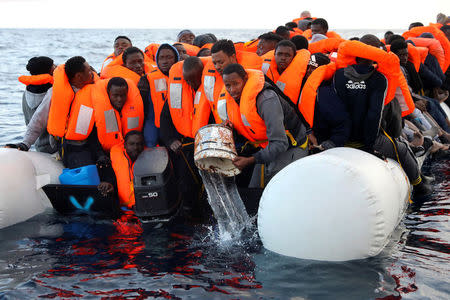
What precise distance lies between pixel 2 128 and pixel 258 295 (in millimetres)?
9698

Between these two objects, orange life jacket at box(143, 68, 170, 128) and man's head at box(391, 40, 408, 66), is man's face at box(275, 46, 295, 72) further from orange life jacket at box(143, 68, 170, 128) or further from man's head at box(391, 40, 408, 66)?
man's head at box(391, 40, 408, 66)

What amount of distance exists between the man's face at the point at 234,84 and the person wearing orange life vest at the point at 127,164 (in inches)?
55.0

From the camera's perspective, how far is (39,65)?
239 inches

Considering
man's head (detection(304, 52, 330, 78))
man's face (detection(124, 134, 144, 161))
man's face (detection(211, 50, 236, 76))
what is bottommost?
man's face (detection(124, 134, 144, 161))

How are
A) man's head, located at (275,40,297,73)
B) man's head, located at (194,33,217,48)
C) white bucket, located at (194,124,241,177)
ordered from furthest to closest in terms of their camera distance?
1. man's head, located at (194,33,217,48)
2. man's head, located at (275,40,297,73)
3. white bucket, located at (194,124,241,177)

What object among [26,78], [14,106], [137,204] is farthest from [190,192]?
[14,106]

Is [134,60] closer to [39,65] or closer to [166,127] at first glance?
[39,65]

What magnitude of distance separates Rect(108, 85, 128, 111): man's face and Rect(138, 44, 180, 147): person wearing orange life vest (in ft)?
1.04

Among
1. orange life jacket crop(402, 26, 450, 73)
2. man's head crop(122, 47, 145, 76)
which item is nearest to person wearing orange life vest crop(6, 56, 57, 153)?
man's head crop(122, 47, 145, 76)

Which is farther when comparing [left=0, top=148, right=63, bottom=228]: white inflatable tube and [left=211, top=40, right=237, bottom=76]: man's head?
[left=0, top=148, right=63, bottom=228]: white inflatable tube

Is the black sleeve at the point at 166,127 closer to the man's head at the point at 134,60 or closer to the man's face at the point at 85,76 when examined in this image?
the man's face at the point at 85,76

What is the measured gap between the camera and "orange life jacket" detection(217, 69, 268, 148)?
177 inches

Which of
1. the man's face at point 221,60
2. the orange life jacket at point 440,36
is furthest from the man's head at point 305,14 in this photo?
the man's face at point 221,60

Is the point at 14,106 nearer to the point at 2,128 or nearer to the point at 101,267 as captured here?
the point at 2,128
